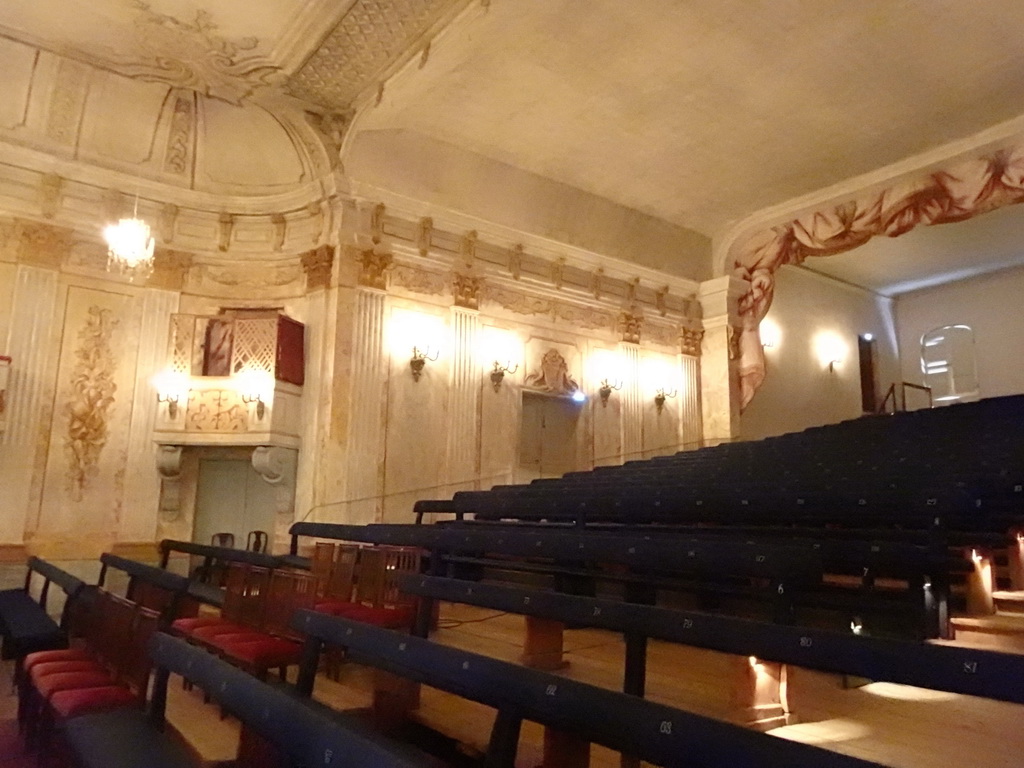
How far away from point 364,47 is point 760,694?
549 cm

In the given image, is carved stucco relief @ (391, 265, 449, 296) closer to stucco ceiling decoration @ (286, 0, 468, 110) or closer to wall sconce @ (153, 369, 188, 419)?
stucco ceiling decoration @ (286, 0, 468, 110)

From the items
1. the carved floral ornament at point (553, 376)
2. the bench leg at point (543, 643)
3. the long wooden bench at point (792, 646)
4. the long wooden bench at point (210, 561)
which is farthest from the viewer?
the carved floral ornament at point (553, 376)

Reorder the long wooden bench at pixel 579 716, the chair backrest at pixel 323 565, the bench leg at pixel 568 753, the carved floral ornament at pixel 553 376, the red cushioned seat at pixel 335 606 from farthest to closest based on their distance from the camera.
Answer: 1. the carved floral ornament at pixel 553 376
2. the chair backrest at pixel 323 565
3. the red cushioned seat at pixel 335 606
4. the bench leg at pixel 568 753
5. the long wooden bench at pixel 579 716

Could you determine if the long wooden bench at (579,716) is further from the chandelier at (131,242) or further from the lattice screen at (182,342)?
the lattice screen at (182,342)

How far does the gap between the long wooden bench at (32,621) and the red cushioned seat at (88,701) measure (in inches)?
48.6

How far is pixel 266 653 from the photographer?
2418mm

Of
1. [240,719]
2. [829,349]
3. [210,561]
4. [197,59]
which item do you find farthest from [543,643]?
[829,349]

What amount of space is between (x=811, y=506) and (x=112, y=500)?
17.9 feet

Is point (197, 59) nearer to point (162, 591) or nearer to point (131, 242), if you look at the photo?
point (131, 242)

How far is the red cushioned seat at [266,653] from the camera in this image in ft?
7.86

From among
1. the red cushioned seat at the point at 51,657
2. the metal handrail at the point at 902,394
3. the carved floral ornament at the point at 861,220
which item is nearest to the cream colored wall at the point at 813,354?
the metal handrail at the point at 902,394

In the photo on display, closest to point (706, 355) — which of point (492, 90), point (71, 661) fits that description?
point (492, 90)

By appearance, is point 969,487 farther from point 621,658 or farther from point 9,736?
point 9,736

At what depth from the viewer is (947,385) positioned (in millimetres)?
11547
